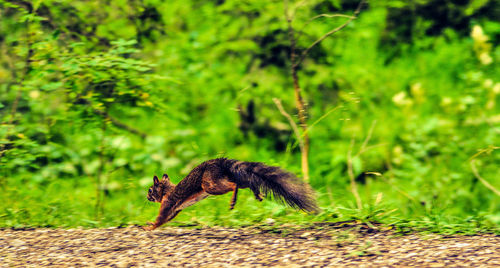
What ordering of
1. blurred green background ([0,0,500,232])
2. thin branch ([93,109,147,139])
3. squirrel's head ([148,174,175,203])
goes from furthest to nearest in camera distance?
thin branch ([93,109,147,139]), blurred green background ([0,0,500,232]), squirrel's head ([148,174,175,203])

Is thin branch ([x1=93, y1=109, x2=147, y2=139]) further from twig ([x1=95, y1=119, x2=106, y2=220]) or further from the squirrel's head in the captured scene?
the squirrel's head

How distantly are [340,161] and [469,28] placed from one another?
200cm

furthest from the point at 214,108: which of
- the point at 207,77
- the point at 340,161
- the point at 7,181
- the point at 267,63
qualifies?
the point at 7,181

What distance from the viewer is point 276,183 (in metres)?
3.02

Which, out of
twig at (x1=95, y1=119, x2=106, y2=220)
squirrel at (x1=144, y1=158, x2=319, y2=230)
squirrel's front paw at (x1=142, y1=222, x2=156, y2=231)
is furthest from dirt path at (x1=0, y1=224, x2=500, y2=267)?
twig at (x1=95, y1=119, x2=106, y2=220)

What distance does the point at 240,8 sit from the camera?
5215mm

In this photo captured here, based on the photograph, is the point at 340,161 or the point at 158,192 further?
the point at 340,161

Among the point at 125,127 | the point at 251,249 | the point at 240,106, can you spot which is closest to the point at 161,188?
the point at 251,249

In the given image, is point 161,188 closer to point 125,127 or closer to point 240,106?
point 125,127

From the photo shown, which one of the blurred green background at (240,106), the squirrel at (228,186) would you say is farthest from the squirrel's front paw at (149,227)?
the blurred green background at (240,106)

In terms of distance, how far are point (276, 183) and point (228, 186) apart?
0.30m

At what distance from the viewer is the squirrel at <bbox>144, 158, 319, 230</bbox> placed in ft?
9.90

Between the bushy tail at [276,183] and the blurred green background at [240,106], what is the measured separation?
49 cm

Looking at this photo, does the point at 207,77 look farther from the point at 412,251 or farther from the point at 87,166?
the point at 412,251
